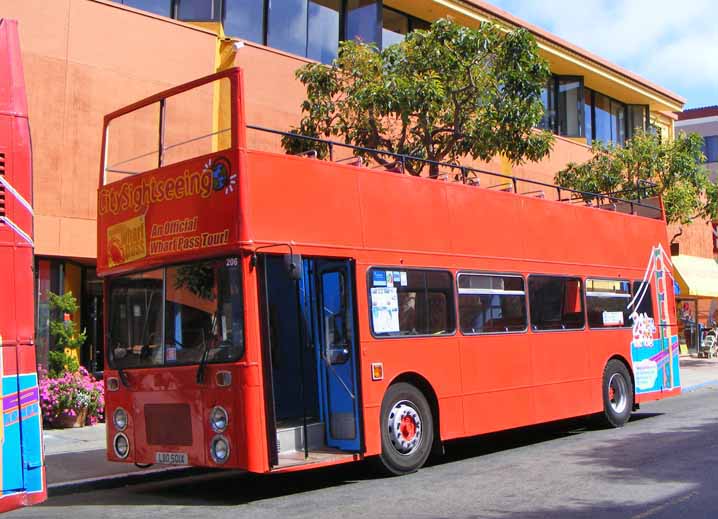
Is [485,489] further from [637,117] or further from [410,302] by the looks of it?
[637,117]

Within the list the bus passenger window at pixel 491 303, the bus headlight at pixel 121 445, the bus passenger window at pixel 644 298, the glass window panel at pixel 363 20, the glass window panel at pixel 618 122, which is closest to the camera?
the bus headlight at pixel 121 445

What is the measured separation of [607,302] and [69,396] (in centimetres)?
909

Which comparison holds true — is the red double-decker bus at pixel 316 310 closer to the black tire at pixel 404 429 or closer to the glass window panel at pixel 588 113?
the black tire at pixel 404 429

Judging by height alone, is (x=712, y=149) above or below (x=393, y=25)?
above

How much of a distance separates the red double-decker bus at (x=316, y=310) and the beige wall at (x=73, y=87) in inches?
131

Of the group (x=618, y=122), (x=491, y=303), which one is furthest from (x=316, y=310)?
(x=618, y=122)

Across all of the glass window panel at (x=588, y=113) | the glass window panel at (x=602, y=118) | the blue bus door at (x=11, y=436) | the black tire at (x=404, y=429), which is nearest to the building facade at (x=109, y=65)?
the black tire at (x=404, y=429)

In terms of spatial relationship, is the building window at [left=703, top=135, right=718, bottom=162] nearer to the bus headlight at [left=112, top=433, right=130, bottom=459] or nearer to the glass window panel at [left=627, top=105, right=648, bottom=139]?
the glass window panel at [left=627, top=105, right=648, bottom=139]

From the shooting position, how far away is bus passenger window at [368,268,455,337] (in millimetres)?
9828

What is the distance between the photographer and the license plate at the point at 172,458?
873 cm

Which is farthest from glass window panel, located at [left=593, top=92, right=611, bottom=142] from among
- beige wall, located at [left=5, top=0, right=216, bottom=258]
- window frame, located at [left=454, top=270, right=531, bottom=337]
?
window frame, located at [left=454, top=270, right=531, bottom=337]

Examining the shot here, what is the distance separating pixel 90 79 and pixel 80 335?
4886mm

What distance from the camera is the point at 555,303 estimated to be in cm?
1269

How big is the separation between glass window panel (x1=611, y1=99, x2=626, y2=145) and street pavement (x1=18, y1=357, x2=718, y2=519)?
2206 centimetres
